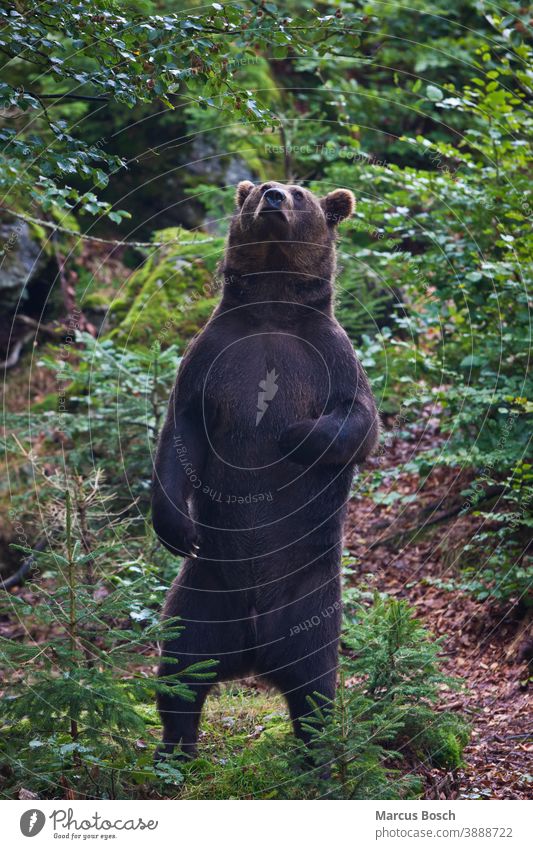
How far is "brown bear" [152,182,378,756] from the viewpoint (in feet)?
20.8

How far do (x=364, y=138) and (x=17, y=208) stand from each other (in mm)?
5423

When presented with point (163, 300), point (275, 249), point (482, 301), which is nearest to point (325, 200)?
point (275, 249)

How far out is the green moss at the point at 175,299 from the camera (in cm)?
1221

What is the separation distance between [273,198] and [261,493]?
6.41 ft

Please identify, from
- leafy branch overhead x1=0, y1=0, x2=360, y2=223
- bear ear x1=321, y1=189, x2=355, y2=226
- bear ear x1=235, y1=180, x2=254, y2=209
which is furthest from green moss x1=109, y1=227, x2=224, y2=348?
leafy branch overhead x1=0, y1=0, x2=360, y2=223

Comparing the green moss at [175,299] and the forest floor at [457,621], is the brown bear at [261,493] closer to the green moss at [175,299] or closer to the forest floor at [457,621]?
the forest floor at [457,621]

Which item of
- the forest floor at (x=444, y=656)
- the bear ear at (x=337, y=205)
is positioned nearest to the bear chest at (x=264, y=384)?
the bear ear at (x=337, y=205)

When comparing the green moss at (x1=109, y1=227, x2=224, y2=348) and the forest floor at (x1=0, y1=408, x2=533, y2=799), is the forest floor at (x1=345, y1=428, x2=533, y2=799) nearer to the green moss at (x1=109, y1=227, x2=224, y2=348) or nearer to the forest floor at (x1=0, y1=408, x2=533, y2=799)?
the forest floor at (x1=0, y1=408, x2=533, y2=799)

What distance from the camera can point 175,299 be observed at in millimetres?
12609

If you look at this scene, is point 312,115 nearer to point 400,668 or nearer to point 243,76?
point 243,76

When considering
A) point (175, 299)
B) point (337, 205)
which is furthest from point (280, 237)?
point (175, 299)

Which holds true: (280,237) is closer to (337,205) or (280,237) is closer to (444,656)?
(337,205)

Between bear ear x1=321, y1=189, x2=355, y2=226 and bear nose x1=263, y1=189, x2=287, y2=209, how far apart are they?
0.77 m

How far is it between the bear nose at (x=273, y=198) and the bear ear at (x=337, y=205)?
0.77m
